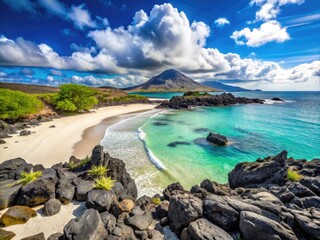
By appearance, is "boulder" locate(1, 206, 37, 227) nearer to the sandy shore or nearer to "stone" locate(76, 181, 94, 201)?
"stone" locate(76, 181, 94, 201)

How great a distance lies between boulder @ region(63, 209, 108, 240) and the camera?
7129 mm

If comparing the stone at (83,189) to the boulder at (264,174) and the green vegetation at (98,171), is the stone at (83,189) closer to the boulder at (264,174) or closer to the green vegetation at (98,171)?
the green vegetation at (98,171)

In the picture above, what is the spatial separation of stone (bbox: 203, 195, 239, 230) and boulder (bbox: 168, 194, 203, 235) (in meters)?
0.42

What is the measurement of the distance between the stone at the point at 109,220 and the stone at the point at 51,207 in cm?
289

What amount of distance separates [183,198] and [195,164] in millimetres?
12945

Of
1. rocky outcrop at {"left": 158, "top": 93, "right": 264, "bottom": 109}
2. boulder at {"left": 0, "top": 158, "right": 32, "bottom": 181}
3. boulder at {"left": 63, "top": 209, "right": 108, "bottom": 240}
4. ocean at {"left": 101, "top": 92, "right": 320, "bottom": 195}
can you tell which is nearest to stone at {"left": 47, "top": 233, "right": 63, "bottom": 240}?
boulder at {"left": 63, "top": 209, "right": 108, "bottom": 240}

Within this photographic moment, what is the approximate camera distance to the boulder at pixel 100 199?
364 inches

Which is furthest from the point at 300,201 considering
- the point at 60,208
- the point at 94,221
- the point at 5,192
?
the point at 5,192

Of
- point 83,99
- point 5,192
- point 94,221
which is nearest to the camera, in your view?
point 94,221

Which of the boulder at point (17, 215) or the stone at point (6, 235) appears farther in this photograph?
the boulder at point (17, 215)

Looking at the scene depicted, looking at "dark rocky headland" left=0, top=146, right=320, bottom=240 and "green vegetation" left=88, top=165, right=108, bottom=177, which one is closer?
"dark rocky headland" left=0, top=146, right=320, bottom=240

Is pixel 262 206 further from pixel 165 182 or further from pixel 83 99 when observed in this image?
pixel 83 99

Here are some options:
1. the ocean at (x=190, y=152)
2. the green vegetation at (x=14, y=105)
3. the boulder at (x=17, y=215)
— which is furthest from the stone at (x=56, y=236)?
the green vegetation at (x=14, y=105)

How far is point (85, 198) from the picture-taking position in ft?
34.6
